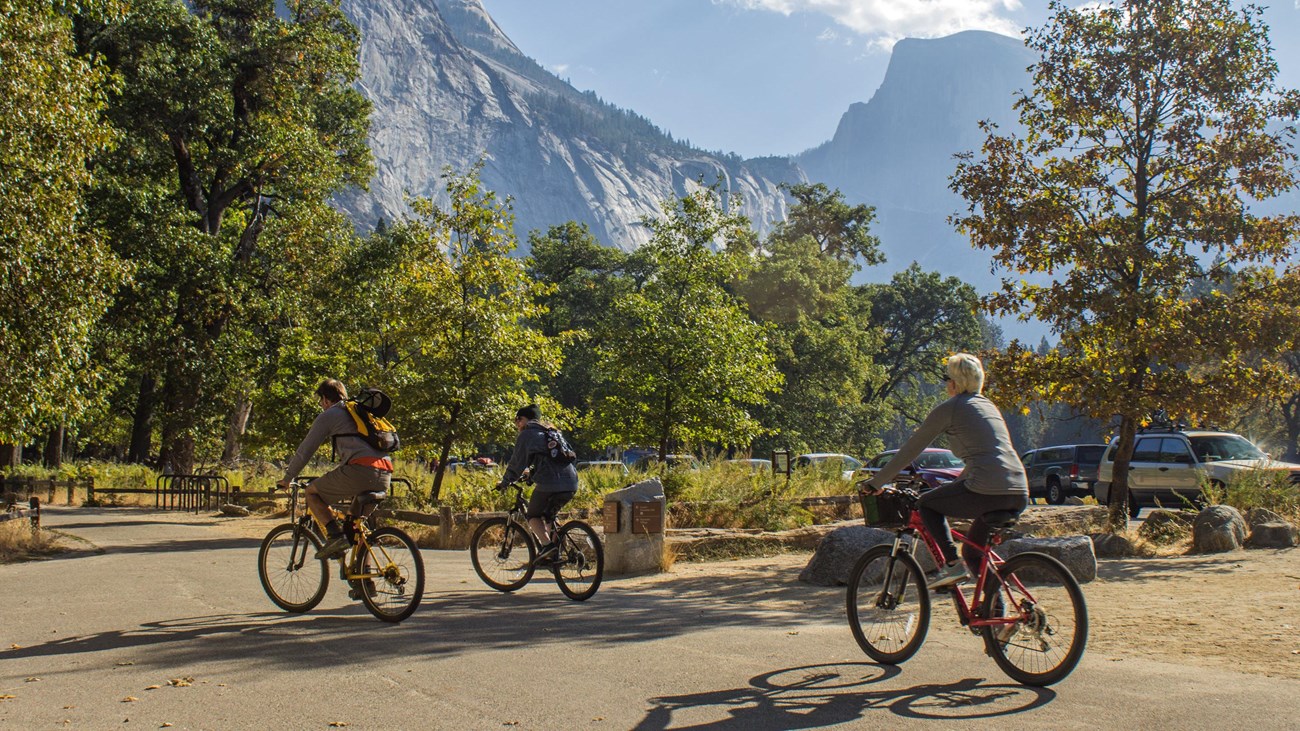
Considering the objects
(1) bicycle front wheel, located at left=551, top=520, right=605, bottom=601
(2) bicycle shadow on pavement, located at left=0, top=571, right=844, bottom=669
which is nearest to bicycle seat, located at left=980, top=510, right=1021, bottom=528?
(2) bicycle shadow on pavement, located at left=0, top=571, right=844, bottom=669

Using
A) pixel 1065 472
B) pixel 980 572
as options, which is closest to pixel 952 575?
pixel 980 572

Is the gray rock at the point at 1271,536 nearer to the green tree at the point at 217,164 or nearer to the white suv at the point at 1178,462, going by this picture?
the white suv at the point at 1178,462

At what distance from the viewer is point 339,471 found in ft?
27.2

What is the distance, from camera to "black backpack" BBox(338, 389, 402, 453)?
27.5 feet

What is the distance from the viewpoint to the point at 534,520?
10.0 metres

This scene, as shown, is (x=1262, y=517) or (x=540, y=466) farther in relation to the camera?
(x=1262, y=517)

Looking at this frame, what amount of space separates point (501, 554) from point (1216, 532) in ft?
31.8

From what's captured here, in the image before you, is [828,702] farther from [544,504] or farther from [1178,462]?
[1178,462]

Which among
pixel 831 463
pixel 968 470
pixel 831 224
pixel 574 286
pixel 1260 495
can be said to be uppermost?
A: pixel 831 224

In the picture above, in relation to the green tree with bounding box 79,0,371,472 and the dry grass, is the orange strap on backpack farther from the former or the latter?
the green tree with bounding box 79,0,371,472

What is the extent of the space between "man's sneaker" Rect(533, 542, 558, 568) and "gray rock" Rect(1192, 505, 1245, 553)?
9286mm

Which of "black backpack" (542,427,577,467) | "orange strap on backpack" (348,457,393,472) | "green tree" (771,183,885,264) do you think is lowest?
"orange strap on backpack" (348,457,393,472)

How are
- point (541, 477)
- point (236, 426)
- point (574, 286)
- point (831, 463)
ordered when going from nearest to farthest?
point (541, 477) < point (831, 463) < point (236, 426) < point (574, 286)

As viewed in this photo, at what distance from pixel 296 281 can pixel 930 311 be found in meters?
42.2
